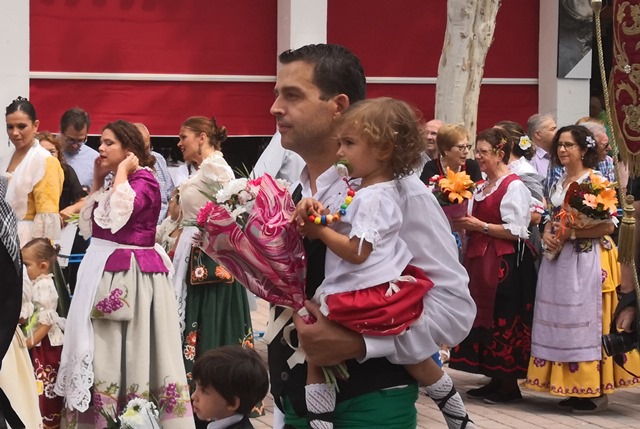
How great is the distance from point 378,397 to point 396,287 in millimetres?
342

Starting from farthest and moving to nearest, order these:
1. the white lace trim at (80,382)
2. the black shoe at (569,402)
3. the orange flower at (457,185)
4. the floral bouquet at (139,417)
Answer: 1. the black shoe at (569,402)
2. the orange flower at (457,185)
3. the white lace trim at (80,382)
4. the floral bouquet at (139,417)

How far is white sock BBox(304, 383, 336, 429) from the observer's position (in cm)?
379

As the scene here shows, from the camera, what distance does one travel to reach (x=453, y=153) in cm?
1008

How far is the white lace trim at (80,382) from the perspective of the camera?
24.7ft

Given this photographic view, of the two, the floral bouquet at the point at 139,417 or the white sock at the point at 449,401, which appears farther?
the floral bouquet at the point at 139,417

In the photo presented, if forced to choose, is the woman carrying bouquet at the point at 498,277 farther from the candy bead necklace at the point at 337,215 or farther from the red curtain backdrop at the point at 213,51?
the red curtain backdrop at the point at 213,51

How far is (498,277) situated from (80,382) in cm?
336

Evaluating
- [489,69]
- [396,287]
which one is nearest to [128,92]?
[489,69]

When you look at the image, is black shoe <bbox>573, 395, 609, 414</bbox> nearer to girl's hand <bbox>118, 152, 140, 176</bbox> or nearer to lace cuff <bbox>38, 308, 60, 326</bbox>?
girl's hand <bbox>118, 152, 140, 176</bbox>

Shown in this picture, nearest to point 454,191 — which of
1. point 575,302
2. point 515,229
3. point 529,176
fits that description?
point 515,229

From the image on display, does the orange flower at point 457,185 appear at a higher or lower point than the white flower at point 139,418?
higher

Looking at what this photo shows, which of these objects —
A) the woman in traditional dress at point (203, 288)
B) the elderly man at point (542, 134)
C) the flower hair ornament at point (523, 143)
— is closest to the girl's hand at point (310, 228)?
the woman in traditional dress at point (203, 288)

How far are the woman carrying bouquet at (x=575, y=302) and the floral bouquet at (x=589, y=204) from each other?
1.4 inches

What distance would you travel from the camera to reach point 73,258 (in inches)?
446
